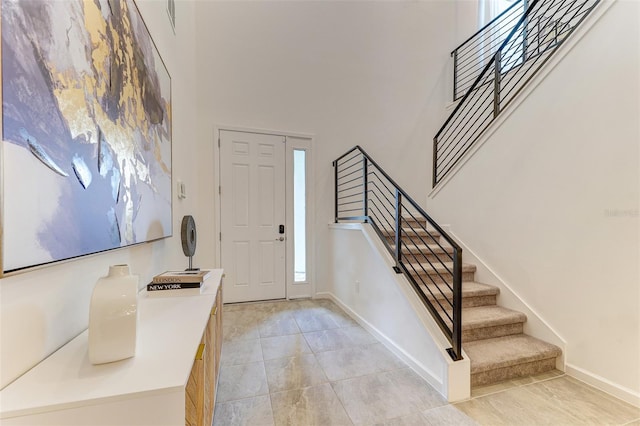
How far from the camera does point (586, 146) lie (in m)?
1.97

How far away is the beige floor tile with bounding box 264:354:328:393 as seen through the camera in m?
1.86

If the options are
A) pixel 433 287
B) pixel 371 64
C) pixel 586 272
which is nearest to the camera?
pixel 586 272

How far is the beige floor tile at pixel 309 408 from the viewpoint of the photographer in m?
1.54

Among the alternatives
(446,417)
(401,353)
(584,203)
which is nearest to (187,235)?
(401,353)

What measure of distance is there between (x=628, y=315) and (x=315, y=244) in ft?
9.59

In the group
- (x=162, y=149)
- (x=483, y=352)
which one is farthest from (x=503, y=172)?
(x=162, y=149)

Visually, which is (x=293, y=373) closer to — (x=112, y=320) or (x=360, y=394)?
(x=360, y=394)

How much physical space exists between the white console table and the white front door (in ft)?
8.71

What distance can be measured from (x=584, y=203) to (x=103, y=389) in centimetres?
282

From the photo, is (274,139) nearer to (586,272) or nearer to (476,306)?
(476,306)

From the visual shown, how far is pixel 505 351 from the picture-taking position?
6.59 ft

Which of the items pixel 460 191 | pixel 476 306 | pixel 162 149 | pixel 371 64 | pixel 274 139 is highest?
pixel 371 64

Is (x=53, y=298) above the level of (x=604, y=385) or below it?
above

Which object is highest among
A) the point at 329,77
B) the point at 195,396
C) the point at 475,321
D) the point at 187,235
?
the point at 329,77
